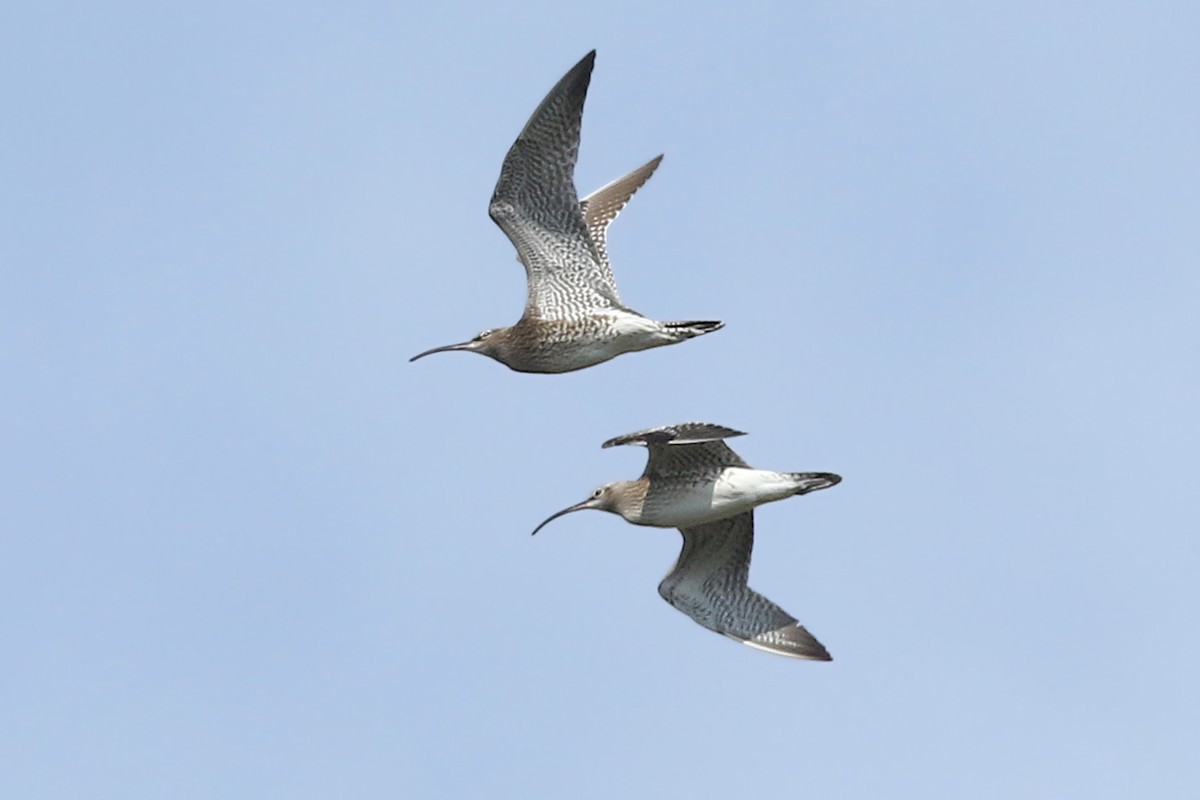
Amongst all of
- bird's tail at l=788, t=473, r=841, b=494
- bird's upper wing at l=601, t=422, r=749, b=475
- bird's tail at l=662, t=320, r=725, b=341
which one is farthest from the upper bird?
bird's tail at l=788, t=473, r=841, b=494

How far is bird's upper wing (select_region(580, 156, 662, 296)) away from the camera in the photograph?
23250 mm

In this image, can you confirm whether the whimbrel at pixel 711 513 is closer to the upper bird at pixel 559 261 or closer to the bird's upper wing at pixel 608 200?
the upper bird at pixel 559 261

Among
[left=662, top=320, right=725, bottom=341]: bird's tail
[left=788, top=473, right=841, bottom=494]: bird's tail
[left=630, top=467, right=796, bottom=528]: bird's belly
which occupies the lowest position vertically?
[left=630, top=467, right=796, bottom=528]: bird's belly

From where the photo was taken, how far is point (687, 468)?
20203 mm

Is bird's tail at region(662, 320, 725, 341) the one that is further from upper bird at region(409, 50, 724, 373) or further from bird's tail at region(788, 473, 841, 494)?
A: bird's tail at region(788, 473, 841, 494)

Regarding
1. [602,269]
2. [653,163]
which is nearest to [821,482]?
[602,269]

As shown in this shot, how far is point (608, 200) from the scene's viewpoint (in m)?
23.8

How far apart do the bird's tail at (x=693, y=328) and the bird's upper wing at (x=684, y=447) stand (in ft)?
2.98

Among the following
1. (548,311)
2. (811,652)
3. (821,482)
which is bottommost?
(811,652)

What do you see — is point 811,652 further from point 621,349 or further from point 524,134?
point 524,134

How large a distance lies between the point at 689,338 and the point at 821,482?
1.59 metres

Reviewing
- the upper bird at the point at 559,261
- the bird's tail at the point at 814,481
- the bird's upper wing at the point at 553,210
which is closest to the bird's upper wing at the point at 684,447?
the bird's tail at the point at 814,481

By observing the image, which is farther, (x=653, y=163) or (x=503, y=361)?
(x=653, y=163)

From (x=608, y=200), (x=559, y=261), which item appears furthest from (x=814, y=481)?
(x=608, y=200)
